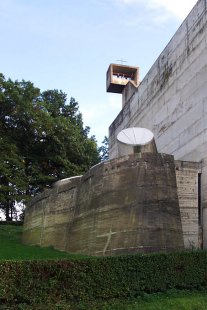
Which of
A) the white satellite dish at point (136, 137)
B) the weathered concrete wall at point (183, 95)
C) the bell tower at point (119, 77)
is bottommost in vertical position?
the white satellite dish at point (136, 137)

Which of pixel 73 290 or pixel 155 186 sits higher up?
pixel 155 186

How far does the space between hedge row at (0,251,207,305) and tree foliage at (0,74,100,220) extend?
21415mm

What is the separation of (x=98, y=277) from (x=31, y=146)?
1006 inches

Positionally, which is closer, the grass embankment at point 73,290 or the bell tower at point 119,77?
the grass embankment at point 73,290

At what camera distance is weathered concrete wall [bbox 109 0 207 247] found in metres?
20.0

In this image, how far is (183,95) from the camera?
22.0m

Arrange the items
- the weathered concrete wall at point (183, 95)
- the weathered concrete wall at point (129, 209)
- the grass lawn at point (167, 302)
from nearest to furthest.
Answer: the grass lawn at point (167, 302), the weathered concrete wall at point (129, 209), the weathered concrete wall at point (183, 95)

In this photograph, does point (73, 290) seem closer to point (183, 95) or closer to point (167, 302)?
point (167, 302)

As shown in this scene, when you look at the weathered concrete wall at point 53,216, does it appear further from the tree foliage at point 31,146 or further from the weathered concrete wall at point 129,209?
the tree foliage at point 31,146

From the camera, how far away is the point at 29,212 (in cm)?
2755

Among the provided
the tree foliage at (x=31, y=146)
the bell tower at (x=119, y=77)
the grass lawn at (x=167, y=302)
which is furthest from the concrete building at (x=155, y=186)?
the bell tower at (x=119, y=77)

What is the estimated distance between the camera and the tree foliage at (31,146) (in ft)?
112

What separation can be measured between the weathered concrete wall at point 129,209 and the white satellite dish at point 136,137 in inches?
75.8

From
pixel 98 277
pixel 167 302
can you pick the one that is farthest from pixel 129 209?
pixel 167 302
